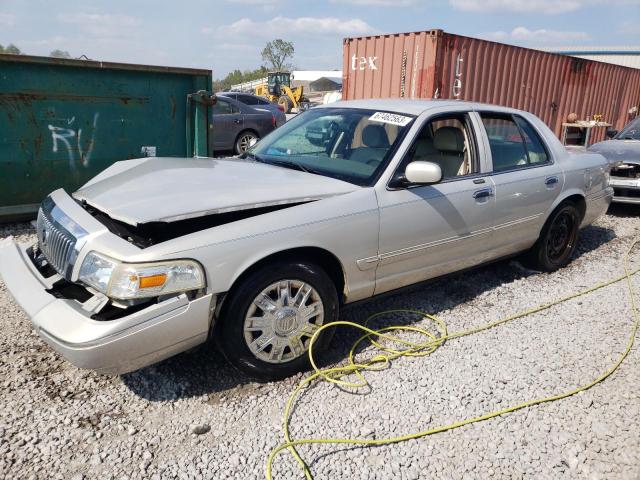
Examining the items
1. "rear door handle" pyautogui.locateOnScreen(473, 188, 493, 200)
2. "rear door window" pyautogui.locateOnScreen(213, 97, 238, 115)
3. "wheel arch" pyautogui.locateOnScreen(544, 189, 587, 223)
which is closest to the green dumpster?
"rear door handle" pyautogui.locateOnScreen(473, 188, 493, 200)

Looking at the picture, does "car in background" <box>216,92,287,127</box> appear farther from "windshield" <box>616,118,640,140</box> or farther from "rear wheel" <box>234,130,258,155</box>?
"windshield" <box>616,118,640,140</box>

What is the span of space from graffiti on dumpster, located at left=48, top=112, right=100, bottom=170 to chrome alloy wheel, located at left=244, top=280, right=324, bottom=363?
4018mm

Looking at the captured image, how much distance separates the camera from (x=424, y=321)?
3.85 m

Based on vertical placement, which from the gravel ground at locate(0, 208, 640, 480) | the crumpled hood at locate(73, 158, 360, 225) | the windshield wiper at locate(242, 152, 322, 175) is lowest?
the gravel ground at locate(0, 208, 640, 480)

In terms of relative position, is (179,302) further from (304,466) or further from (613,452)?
(613,452)

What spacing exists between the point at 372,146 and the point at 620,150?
18.8 feet

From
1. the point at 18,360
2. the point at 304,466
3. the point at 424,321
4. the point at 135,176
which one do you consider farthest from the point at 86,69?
the point at 304,466

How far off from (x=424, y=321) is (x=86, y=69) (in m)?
4.50

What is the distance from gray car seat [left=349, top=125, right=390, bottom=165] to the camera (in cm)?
346

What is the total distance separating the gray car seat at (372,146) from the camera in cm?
346

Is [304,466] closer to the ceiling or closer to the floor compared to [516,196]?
closer to the floor

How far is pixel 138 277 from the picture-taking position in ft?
7.78

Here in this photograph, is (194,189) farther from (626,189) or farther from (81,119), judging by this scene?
(626,189)

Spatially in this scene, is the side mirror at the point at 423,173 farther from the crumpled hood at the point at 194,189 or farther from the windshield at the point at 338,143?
the crumpled hood at the point at 194,189
